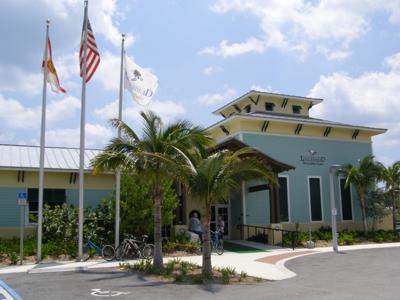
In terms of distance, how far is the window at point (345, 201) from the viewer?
30.8 metres

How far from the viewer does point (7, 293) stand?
11086 millimetres

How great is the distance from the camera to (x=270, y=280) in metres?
13.4

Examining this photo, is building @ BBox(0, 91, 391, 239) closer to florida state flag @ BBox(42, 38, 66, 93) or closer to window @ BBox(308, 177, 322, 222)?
window @ BBox(308, 177, 322, 222)

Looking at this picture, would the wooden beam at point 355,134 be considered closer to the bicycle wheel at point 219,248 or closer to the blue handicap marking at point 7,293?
the bicycle wheel at point 219,248

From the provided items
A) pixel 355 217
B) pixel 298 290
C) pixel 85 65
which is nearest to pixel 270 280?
pixel 298 290

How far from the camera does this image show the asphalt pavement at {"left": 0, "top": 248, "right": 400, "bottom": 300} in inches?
425

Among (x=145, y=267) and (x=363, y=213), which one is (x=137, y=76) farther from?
(x=363, y=213)

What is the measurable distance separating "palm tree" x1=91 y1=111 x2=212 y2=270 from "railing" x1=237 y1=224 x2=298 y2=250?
10.0 m

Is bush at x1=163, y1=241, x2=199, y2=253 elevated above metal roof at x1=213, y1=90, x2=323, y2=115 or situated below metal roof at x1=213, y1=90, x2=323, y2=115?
below

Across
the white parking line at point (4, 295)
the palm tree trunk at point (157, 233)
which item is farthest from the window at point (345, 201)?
the white parking line at point (4, 295)

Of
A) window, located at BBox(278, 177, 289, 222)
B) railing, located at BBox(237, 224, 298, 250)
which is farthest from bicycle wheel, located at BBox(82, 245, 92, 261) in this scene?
window, located at BBox(278, 177, 289, 222)

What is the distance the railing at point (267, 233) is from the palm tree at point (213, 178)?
10285mm

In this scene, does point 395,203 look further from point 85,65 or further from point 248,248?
point 85,65

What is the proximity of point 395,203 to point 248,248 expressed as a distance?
42.2 feet
